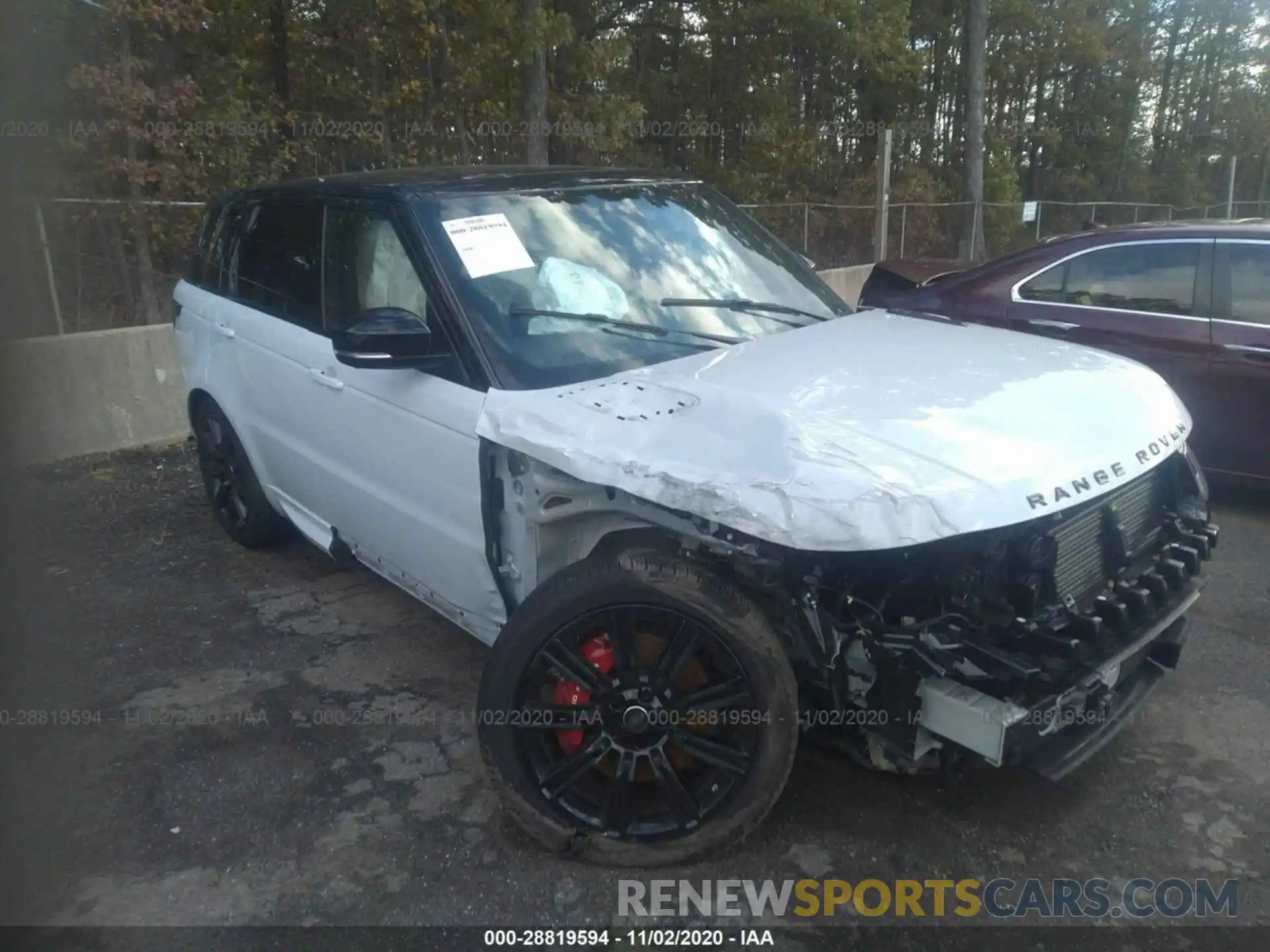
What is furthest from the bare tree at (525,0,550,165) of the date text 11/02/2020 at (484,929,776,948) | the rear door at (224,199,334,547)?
the date text 11/02/2020 at (484,929,776,948)

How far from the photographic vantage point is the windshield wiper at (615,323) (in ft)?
10.8

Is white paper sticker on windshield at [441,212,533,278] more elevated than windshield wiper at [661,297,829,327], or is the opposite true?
white paper sticker on windshield at [441,212,533,278]

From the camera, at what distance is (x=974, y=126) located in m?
19.3

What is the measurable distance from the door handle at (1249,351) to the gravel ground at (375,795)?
1475 mm

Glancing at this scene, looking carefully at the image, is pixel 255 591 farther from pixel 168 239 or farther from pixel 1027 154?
pixel 1027 154

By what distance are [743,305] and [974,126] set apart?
700 inches

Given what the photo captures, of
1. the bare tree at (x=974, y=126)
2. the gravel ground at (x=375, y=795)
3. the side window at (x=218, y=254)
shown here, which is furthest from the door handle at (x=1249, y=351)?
the bare tree at (x=974, y=126)

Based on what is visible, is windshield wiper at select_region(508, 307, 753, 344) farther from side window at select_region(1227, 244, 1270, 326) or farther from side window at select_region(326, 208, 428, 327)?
side window at select_region(1227, 244, 1270, 326)

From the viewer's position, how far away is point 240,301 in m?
4.72

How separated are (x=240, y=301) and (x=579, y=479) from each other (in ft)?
8.82

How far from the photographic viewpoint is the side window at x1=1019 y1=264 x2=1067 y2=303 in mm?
5996

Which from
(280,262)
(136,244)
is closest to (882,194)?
(136,244)

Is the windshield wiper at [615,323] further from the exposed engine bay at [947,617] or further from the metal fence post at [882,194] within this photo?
the metal fence post at [882,194]

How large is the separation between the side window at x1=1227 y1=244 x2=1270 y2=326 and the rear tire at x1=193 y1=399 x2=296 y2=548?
17.0ft
